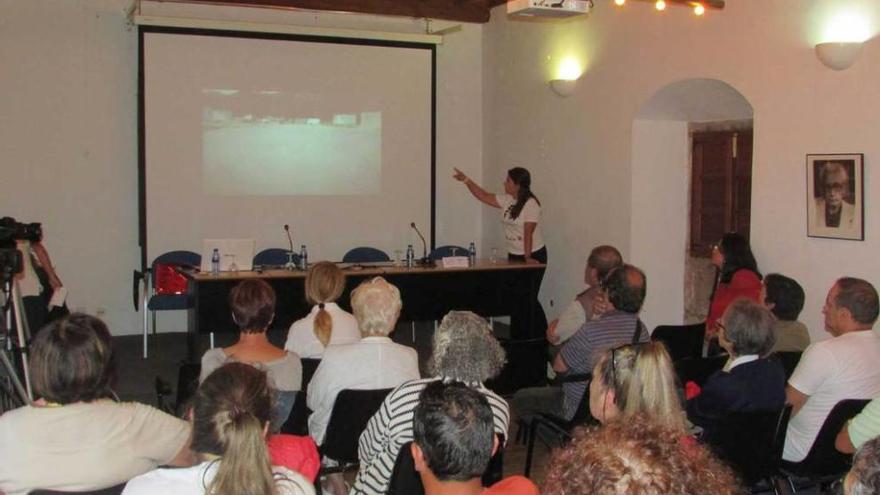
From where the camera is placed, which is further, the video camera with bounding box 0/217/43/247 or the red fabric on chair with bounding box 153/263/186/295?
the red fabric on chair with bounding box 153/263/186/295

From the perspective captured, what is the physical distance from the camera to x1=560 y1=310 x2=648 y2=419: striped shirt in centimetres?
399

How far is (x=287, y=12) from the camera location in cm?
880

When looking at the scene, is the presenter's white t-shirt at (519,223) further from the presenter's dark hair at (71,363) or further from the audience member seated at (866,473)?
the audience member seated at (866,473)

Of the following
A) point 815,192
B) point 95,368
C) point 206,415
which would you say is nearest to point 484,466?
point 206,415

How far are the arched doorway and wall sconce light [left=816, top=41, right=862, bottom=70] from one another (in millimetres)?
1900

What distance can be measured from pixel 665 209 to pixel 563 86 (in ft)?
4.82

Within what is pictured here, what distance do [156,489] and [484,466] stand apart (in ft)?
2.34

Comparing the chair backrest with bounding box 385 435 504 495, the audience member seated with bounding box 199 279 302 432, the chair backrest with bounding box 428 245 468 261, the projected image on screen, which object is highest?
the projected image on screen

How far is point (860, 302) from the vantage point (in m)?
3.70

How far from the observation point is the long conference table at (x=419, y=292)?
6.82 m

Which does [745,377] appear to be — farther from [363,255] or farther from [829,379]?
[363,255]

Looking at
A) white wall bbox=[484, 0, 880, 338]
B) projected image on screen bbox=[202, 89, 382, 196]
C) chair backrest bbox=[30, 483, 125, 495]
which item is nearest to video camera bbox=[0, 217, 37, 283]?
chair backrest bbox=[30, 483, 125, 495]

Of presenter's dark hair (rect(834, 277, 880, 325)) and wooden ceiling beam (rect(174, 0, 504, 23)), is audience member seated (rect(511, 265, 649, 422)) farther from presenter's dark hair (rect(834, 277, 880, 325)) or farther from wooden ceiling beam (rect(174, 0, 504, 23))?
wooden ceiling beam (rect(174, 0, 504, 23))

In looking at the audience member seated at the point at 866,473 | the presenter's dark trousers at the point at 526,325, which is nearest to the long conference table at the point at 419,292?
the presenter's dark trousers at the point at 526,325
